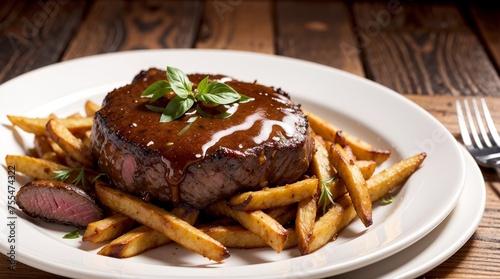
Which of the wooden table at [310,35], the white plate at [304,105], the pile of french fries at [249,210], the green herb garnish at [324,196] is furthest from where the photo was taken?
the wooden table at [310,35]

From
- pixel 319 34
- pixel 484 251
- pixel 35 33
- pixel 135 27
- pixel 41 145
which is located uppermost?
pixel 41 145

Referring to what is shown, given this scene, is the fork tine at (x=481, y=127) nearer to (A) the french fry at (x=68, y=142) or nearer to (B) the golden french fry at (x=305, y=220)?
(B) the golden french fry at (x=305, y=220)

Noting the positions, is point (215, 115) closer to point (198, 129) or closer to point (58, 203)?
point (198, 129)

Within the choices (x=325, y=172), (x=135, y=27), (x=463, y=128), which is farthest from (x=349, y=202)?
(x=135, y=27)

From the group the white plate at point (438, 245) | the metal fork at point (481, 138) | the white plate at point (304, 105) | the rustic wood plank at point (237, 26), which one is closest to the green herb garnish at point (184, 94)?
the white plate at point (304, 105)

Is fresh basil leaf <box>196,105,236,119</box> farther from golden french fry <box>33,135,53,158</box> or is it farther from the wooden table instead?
the wooden table

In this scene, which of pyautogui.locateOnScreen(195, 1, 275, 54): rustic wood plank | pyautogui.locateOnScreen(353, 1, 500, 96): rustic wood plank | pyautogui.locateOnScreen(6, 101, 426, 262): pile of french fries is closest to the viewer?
pyautogui.locateOnScreen(6, 101, 426, 262): pile of french fries

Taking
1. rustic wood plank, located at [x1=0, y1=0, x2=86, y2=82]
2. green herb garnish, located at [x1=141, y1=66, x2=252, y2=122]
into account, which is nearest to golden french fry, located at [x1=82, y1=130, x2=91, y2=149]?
green herb garnish, located at [x1=141, y1=66, x2=252, y2=122]
